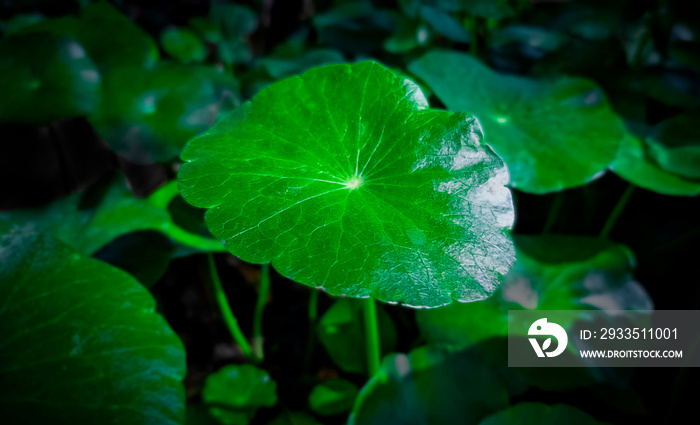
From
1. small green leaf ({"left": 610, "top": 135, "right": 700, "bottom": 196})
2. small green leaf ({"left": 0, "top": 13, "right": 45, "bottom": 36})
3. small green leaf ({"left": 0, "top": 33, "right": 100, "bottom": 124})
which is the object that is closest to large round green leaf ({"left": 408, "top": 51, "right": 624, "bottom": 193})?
small green leaf ({"left": 610, "top": 135, "right": 700, "bottom": 196})

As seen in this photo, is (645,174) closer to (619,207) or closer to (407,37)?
(619,207)

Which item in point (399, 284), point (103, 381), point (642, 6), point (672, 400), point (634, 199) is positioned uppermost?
point (642, 6)

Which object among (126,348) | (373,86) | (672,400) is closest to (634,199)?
(672,400)

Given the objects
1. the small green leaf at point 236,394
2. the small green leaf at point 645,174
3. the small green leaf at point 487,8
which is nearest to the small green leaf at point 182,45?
the small green leaf at point 487,8

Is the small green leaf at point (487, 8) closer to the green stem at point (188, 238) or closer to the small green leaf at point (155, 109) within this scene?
the small green leaf at point (155, 109)

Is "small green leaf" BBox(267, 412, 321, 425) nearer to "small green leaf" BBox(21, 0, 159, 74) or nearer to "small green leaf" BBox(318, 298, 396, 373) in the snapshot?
"small green leaf" BBox(318, 298, 396, 373)

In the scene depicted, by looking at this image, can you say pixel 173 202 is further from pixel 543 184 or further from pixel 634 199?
pixel 634 199
